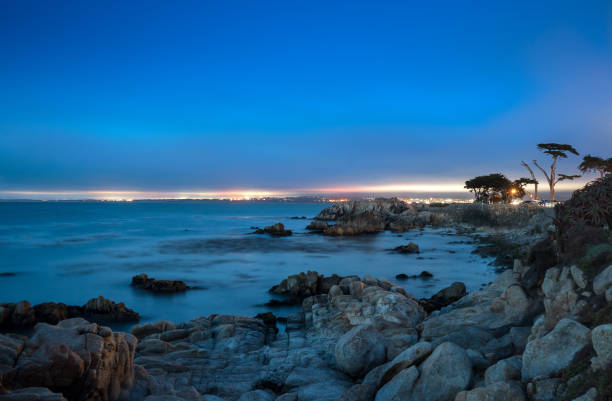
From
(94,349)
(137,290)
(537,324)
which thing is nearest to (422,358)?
(537,324)

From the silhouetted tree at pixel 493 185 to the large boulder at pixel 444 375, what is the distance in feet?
281

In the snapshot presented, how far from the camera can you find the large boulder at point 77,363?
6223mm

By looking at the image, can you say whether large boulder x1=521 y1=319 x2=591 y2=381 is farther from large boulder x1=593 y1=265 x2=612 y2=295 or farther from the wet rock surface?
the wet rock surface

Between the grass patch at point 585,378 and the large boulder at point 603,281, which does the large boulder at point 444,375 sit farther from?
the large boulder at point 603,281

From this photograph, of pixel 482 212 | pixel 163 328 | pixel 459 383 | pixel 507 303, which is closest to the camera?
pixel 459 383

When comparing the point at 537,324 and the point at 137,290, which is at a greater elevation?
the point at 537,324

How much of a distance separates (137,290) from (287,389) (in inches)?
776

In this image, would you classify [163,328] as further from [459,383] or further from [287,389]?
[459,383]

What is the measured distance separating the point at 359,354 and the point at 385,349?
805mm

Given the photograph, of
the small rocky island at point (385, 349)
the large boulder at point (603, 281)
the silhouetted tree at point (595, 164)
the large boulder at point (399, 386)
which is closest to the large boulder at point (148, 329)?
the small rocky island at point (385, 349)

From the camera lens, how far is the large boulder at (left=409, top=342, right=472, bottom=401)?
21.3 ft

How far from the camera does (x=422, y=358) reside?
7.44m

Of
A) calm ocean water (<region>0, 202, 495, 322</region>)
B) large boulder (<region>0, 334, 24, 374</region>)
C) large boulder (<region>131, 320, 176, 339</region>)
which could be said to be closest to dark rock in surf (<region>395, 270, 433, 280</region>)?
calm ocean water (<region>0, 202, 495, 322</region>)

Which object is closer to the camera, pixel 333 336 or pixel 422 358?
pixel 422 358
